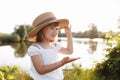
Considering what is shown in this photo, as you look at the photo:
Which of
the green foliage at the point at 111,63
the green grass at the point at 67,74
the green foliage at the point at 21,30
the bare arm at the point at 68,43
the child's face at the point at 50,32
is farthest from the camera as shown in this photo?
the green foliage at the point at 21,30

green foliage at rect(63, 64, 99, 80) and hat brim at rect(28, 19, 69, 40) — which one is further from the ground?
hat brim at rect(28, 19, 69, 40)

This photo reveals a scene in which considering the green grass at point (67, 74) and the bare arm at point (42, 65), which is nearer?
the bare arm at point (42, 65)

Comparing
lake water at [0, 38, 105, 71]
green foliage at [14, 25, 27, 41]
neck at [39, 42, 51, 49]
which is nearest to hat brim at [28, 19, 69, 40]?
neck at [39, 42, 51, 49]

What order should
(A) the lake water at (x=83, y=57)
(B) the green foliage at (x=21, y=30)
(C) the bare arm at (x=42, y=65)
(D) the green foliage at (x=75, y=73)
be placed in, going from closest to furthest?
(C) the bare arm at (x=42, y=65), (A) the lake water at (x=83, y=57), (D) the green foliage at (x=75, y=73), (B) the green foliage at (x=21, y=30)

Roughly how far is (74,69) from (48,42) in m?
4.28

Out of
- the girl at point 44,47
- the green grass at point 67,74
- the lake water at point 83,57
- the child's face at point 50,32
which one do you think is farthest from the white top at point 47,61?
the green grass at point 67,74

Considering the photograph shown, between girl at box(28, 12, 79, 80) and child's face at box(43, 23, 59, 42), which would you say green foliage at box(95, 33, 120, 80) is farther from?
child's face at box(43, 23, 59, 42)

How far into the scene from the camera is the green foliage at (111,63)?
218 inches

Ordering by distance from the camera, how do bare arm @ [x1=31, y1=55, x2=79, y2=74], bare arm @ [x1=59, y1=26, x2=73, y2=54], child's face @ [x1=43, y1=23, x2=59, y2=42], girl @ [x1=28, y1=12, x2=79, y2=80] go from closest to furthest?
bare arm @ [x1=31, y1=55, x2=79, y2=74], girl @ [x1=28, y1=12, x2=79, y2=80], child's face @ [x1=43, y1=23, x2=59, y2=42], bare arm @ [x1=59, y1=26, x2=73, y2=54]

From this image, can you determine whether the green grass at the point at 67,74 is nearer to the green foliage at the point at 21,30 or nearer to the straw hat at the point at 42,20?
the straw hat at the point at 42,20

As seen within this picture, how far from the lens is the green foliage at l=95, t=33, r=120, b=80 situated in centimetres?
554

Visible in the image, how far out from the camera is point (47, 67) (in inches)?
123

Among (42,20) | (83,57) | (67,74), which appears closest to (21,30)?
(83,57)

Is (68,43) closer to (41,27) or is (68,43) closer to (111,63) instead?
(41,27)
